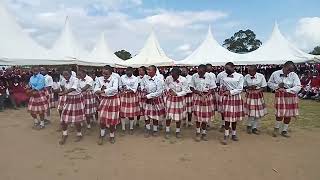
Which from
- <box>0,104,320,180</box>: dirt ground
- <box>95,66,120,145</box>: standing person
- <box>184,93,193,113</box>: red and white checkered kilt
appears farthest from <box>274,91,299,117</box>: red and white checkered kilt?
<box>95,66,120,145</box>: standing person

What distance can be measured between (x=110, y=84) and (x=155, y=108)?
1422 millimetres

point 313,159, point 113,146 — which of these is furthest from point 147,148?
point 313,159

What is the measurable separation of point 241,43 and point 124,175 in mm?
50001

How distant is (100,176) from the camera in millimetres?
6070

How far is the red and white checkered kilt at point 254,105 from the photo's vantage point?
9.19 metres

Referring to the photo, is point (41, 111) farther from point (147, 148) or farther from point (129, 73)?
point (147, 148)

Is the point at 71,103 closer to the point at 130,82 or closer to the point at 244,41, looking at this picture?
the point at 130,82

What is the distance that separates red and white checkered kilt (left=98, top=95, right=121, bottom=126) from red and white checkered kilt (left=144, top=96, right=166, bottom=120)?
40.1 inches

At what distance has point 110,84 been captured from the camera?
8.34 metres

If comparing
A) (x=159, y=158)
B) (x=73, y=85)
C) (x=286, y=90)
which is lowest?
(x=159, y=158)

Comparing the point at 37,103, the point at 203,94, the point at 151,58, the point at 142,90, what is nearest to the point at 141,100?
the point at 142,90

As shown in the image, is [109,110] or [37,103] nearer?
[109,110]

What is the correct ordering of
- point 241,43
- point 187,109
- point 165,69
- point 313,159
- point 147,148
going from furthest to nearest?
point 241,43
point 165,69
point 187,109
point 147,148
point 313,159

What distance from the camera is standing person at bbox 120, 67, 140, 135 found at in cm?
922
